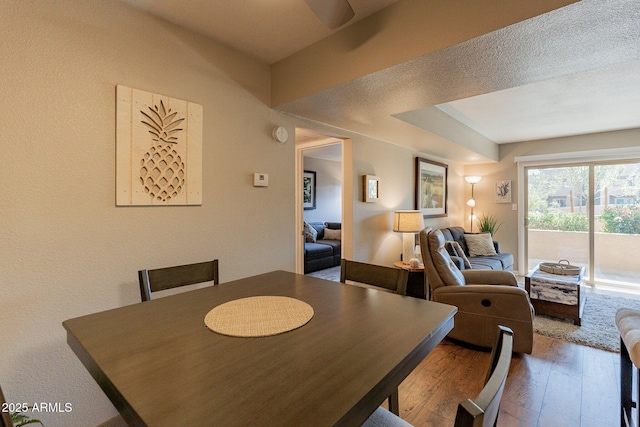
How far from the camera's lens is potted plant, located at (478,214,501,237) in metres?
5.20

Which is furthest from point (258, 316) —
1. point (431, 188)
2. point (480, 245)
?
point (480, 245)

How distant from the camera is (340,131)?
9.98ft

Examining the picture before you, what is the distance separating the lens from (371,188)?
3404 mm

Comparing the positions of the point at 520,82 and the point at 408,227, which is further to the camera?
the point at 408,227

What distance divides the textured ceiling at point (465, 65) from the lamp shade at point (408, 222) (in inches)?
37.4

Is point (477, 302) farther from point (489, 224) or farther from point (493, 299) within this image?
point (489, 224)

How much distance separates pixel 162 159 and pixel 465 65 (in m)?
1.86

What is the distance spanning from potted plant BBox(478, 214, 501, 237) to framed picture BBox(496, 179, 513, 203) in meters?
0.35

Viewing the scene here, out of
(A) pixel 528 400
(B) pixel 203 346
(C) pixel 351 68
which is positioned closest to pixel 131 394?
(B) pixel 203 346

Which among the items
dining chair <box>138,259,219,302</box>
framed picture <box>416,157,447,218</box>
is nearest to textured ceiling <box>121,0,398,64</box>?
dining chair <box>138,259,219,302</box>

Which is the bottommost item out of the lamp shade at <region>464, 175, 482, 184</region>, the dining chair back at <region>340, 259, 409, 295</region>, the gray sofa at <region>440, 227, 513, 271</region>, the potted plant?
the gray sofa at <region>440, 227, 513, 271</region>

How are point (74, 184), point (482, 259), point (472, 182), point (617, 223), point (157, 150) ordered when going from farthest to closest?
1. point (472, 182)
2. point (617, 223)
3. point (482, 259)
4. point (157, 150)
5. point (74, 184)

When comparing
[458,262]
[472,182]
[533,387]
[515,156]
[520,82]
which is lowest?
[533,387]

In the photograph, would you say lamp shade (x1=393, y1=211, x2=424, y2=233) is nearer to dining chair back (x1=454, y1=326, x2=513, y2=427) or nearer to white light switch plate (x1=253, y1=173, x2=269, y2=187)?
white light switch plate (x1=253, y1=173, x2=269, y2=187)
